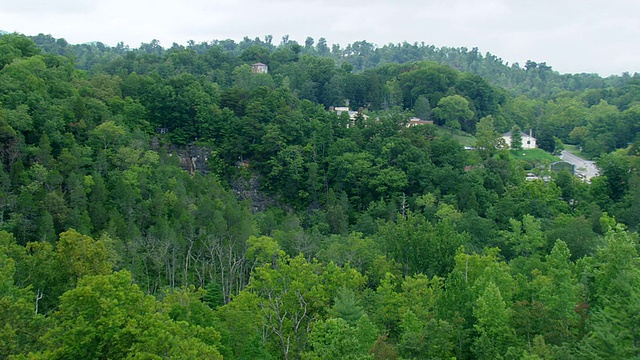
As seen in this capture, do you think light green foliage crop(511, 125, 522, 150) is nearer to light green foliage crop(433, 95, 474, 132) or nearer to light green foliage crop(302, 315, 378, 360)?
light green foliage crop(433, 95, 474, 132)

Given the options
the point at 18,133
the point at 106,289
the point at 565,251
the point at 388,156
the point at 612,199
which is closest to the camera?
the point at 106,289

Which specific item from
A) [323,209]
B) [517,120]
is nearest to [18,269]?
[323,209]

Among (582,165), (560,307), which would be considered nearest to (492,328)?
(560,307)

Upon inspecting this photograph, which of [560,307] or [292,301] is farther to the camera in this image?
[292,301]

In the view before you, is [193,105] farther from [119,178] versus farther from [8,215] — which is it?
[8,215]

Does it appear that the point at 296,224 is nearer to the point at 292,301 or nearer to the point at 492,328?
the point at 292,301

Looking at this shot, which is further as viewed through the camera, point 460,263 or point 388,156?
point 388,156

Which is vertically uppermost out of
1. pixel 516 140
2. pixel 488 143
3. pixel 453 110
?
pixel 453 110
